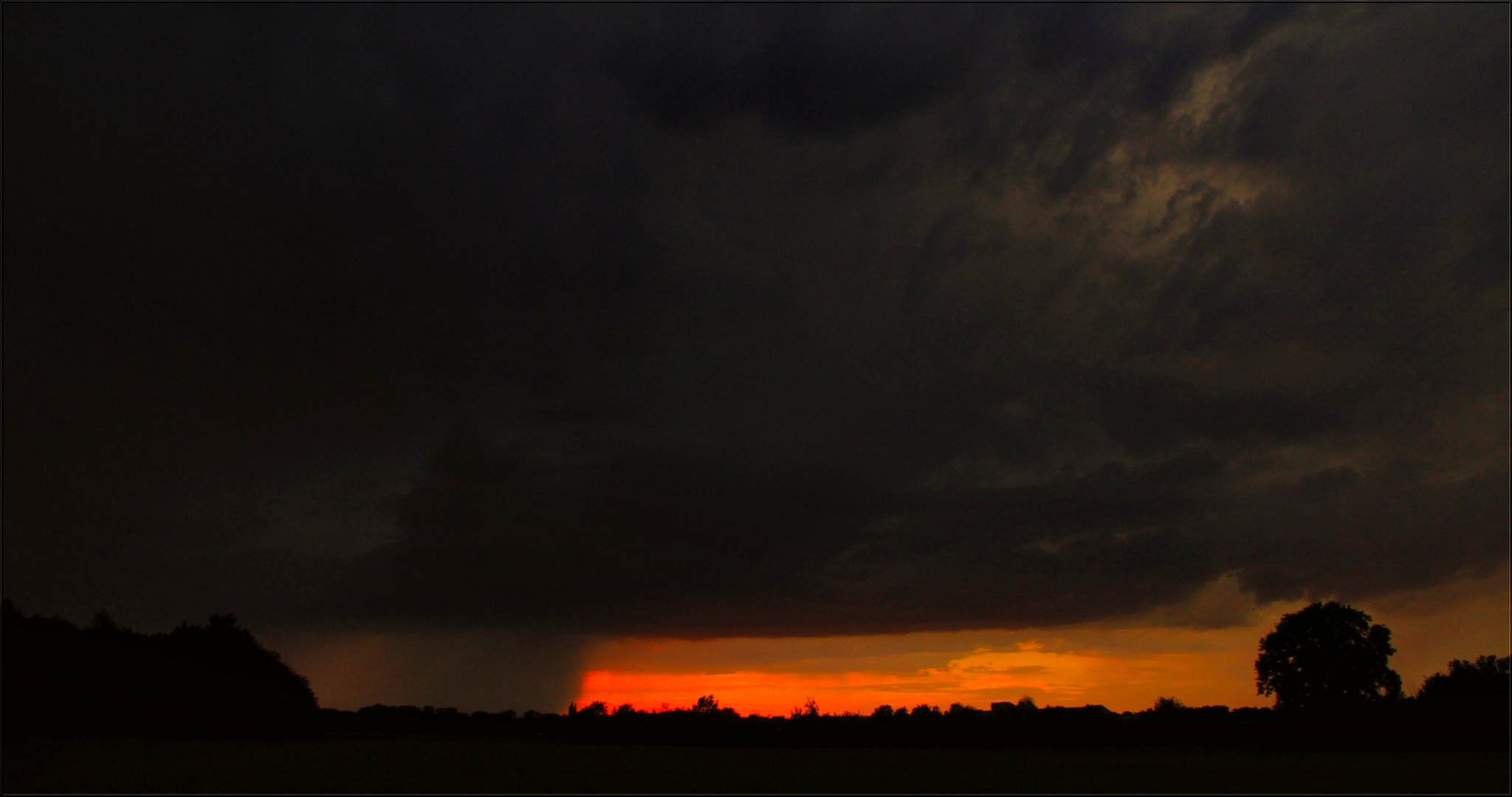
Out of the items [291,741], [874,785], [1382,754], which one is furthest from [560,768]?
[1382,754]

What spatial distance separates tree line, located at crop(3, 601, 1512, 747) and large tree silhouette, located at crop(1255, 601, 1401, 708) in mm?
118

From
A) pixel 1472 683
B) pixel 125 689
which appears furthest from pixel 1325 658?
pixel 125 689

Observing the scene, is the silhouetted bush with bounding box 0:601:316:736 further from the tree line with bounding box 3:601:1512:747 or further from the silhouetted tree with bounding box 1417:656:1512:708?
the silhouetted tree with bounding box 1417:656:1512:708

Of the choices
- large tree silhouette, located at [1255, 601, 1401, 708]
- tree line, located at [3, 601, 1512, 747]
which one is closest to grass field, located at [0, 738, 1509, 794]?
tree line, located at [3, 601, 1512, 747]

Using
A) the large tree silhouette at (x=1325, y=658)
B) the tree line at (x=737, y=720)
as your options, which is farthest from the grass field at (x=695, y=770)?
the large tree silhouette at (x=1325, y=658)

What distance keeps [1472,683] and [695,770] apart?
85079 millimetres

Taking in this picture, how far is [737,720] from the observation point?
83.4m

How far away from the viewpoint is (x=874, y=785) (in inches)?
1544

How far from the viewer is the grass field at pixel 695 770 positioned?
3722cm

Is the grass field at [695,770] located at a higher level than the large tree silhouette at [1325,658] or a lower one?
lower

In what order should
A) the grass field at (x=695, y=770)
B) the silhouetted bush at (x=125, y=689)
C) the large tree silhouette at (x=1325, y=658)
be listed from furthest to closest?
the large tree silhouette at (x=1325, y=658), the silhouetted bush at (x=125, y=689), the grass field at (x=695, y=770)

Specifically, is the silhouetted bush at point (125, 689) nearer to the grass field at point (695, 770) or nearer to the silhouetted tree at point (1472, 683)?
the grass field at point (695, 770)

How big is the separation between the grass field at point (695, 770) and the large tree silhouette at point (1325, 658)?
138 ft

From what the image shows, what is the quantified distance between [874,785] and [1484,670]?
100m
